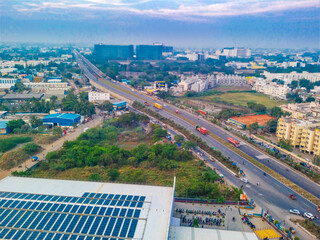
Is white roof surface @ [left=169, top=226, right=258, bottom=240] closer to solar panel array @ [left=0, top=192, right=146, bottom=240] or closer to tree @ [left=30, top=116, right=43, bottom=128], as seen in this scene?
solar panel array @ [left=0, top=192, right=146, bottom=240]

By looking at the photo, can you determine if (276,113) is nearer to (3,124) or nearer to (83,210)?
(83,210)

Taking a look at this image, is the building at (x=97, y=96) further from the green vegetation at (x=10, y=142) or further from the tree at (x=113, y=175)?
the tree at (x=113, y=175)

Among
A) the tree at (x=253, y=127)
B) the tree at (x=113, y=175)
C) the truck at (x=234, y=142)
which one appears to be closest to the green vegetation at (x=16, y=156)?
the tree at (x=113, y=175)

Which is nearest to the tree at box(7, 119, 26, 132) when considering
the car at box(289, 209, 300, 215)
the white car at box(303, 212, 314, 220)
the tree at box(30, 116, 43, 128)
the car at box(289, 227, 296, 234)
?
the tree at box(30, 116, 43, 128)

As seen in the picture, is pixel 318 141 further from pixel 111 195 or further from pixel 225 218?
pixel 111 195

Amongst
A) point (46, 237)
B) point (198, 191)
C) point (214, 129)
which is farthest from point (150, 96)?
point (46, 237)

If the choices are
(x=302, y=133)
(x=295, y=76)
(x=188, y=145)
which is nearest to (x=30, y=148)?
(x=188, y=145)
